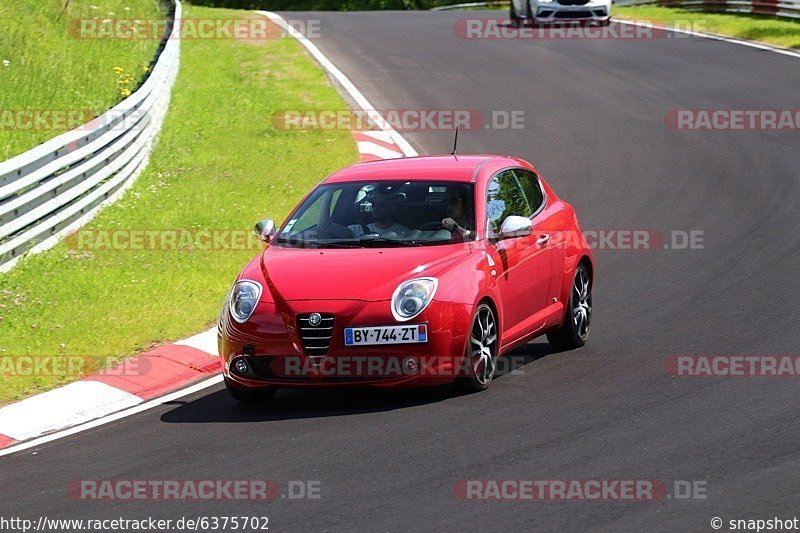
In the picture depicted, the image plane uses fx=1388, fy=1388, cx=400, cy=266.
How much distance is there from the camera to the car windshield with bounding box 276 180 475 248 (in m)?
9.54

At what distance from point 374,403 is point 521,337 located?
54.9 inches

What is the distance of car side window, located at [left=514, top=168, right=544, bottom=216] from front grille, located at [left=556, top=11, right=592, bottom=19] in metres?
20.5

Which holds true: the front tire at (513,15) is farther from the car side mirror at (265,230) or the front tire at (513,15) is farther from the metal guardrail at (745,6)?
the car side mirror at (265,230)

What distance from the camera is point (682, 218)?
15766 mm

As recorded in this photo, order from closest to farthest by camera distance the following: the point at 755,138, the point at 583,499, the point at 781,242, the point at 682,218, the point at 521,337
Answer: the point at 583,499 → the point at 521,337 → the point at 781,242 → the point at 682,218 → the point at 755,138

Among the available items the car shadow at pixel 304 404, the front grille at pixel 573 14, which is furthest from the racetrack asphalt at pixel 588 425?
the front grille at pixel 573 14

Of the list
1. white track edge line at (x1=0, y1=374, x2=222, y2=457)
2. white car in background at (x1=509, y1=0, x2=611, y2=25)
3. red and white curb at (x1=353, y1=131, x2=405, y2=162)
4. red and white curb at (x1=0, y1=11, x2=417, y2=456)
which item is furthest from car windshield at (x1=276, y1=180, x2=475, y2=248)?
white car in background at (x1=509, y1=0, x2=611, y2=25)

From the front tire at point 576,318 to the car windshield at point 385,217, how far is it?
1420mm

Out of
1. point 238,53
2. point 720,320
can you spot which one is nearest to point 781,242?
Answer: point 720,320

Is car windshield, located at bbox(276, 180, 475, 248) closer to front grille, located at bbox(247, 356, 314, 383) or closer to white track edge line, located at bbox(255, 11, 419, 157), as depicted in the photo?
front grille, located at bbox(247, 356, 314, 383)

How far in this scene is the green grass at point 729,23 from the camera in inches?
1191

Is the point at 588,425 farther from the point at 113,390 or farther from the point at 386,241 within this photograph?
the point at 113,390

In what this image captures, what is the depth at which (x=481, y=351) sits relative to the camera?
9125mm

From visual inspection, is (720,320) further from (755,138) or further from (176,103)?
(176,103)
